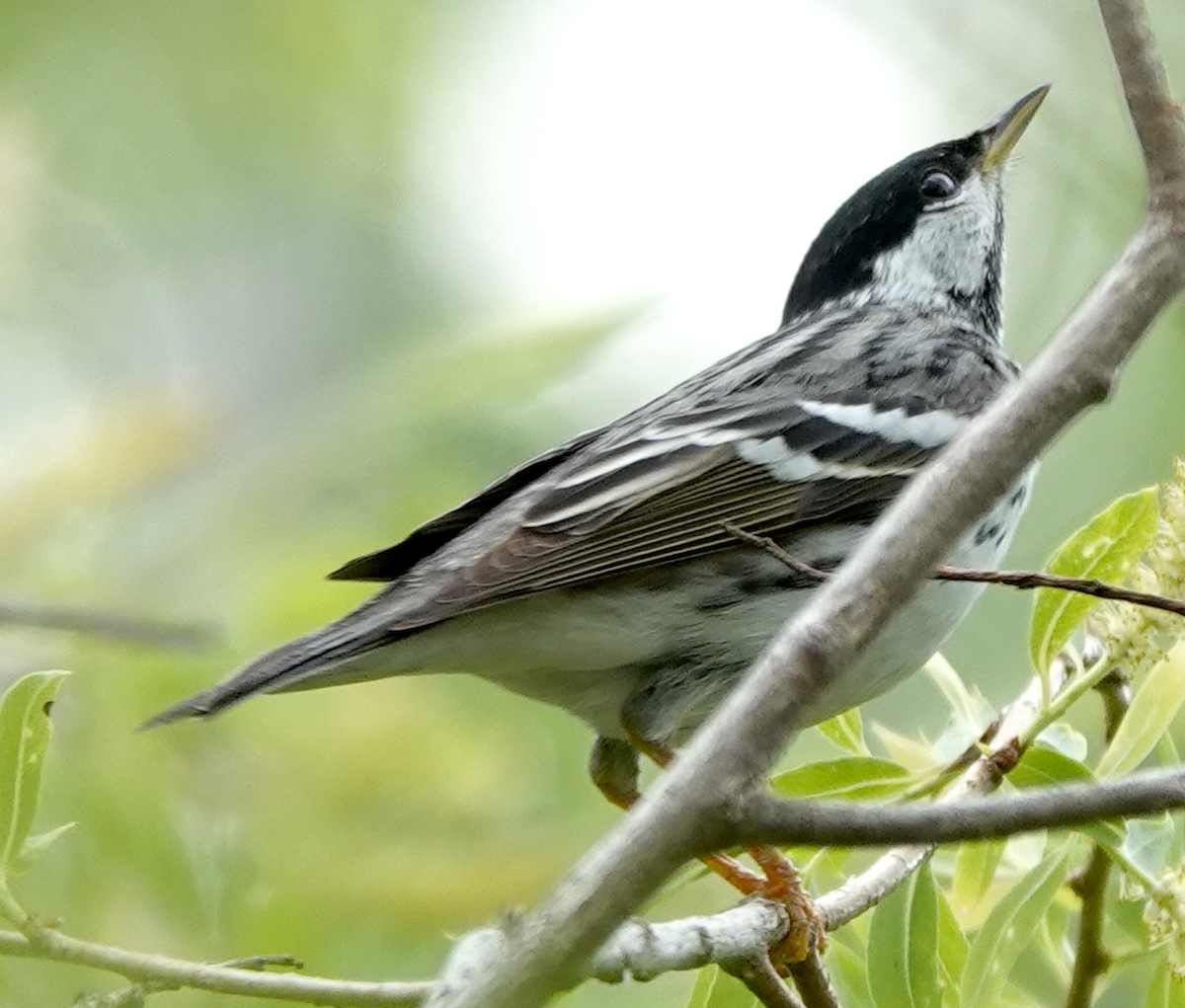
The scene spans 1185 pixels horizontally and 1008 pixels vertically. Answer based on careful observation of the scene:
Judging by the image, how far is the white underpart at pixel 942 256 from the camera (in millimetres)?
4656

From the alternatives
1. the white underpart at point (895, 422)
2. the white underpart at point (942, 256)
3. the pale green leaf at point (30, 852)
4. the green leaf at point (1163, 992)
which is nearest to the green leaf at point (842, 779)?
the green leaf at point (1163, 992)

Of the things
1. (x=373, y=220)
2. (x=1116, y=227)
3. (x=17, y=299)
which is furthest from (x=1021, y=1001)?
(x=373, y=220)

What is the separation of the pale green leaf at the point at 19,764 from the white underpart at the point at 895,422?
1994 mm

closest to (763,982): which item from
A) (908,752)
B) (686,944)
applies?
(686,944)

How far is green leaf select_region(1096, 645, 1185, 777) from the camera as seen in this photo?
241 centimetres

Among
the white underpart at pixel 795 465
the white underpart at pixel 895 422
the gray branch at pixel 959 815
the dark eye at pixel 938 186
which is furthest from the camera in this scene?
the dark eye at pixel 938 186

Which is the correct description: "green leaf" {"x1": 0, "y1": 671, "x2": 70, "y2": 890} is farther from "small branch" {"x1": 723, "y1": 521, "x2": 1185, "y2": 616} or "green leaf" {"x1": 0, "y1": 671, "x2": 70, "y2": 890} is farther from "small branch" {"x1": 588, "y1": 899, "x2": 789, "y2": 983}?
"small branch" {"x1": 723, "y1": 521, "x2": 1185, "y2": 616}

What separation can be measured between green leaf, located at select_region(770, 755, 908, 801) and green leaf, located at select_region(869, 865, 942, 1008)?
0.20 meters

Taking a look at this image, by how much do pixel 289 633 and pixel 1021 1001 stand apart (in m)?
1.44

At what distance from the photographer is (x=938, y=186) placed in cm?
474

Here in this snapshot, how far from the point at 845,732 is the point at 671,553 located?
0.53 metres

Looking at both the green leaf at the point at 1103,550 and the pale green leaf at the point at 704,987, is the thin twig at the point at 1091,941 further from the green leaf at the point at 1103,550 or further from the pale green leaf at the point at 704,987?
the pale green leaf at the point at 704,987

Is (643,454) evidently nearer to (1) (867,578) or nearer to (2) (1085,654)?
(2) (1085,654)

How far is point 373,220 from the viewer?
7.77 metres
